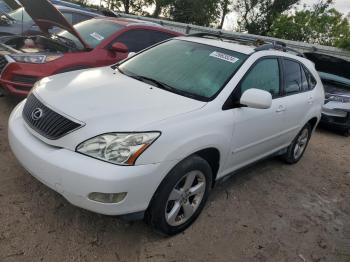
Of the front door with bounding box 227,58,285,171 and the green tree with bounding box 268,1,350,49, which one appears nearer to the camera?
the front door with bounding box 227,58,285,171

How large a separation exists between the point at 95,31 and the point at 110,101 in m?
3.67

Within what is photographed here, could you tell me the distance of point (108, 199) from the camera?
2.69 m

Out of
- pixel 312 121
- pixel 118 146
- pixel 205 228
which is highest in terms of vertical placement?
pixel 118 146

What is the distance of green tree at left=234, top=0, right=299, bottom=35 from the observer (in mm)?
23844

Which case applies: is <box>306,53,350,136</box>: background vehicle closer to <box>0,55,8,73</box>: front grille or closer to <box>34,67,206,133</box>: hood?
<box>34,67,206,133</box>: hood

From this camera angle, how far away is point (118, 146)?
107 inches

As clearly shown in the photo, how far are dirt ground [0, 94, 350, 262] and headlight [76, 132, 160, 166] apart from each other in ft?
2.55

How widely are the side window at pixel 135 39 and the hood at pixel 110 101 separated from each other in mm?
2675

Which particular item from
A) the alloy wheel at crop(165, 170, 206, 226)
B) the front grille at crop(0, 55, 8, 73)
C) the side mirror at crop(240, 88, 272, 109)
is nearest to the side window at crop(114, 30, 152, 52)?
the front grille at crop(0, 55, 8, 73)

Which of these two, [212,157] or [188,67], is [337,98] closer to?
[188,67]

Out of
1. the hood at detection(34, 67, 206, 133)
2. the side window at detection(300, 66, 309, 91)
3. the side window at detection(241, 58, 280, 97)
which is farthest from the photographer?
the side window at detection(300, 66, 309, 91)

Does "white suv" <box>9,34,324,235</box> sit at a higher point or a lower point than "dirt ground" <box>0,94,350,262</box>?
higher

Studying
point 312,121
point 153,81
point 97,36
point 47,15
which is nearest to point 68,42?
point 97,36

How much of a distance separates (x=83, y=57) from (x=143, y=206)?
3.39m
